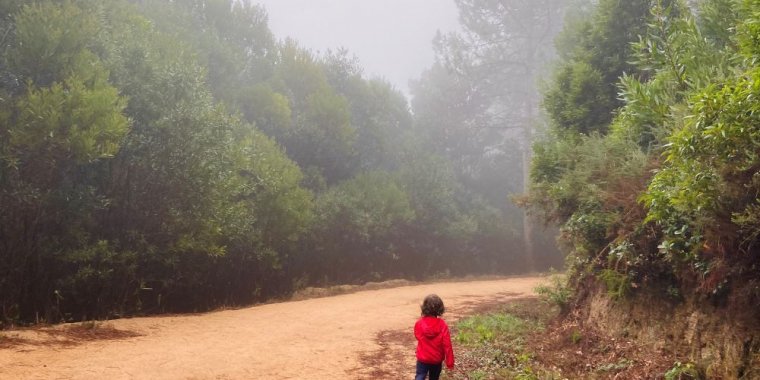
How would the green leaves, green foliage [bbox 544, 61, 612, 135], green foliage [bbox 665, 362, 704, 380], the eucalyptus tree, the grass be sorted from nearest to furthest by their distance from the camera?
1. green foliage [bbox 665, 362, 704, 380]
2. the grass
3. the green leaves
4. green foliage [bbox 544, 61, 612, 135]
5. the eucalyptus tree

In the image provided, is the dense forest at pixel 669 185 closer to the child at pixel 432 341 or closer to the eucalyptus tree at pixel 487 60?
the child at pixel 432 341

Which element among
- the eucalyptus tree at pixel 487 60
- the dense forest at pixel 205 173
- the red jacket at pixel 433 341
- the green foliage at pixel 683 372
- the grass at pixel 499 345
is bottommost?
the grass at pixel 499 345

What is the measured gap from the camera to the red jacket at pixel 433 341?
589 cm

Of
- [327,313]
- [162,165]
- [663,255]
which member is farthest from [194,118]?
[663,255]

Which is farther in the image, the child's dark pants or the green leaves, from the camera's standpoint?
the green leaves

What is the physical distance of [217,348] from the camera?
9586 millimetres

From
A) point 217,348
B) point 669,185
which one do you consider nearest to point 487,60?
point 217,348

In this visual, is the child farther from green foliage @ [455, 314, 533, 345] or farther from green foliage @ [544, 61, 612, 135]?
green foliage @ [544, 61, 612, 135]

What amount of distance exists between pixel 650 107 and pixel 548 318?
618cm

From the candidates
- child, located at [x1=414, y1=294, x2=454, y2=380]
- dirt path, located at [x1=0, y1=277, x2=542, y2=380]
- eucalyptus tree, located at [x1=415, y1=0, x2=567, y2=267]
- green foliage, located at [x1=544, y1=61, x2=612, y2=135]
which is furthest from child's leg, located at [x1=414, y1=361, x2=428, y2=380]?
eucalyptus tree, located at [x1=415, y1=0, x2=567, y2=267]

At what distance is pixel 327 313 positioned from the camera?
1464cm

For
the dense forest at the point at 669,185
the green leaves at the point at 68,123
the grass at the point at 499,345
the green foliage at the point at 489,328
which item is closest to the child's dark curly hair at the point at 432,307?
the grass at the point at 499,345

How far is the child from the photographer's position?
5906 mm

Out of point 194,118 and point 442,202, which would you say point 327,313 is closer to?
point 194,118
